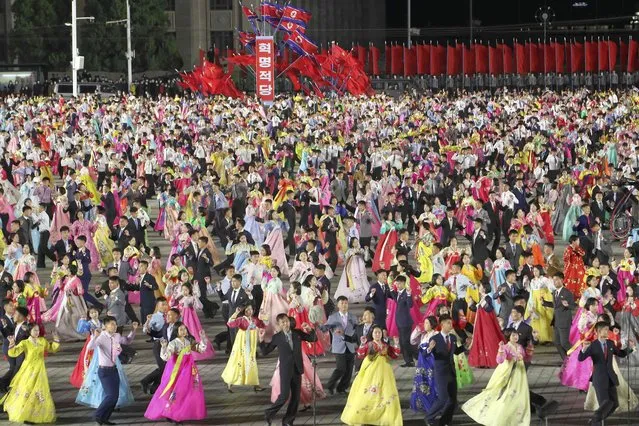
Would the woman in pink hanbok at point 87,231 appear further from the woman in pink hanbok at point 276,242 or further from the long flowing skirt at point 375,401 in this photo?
the long flowing skirt at point 375,401

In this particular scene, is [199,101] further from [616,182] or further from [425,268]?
[425,268]

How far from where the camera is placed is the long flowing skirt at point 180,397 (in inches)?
615

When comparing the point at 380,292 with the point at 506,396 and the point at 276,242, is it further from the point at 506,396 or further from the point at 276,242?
the point at 276,242

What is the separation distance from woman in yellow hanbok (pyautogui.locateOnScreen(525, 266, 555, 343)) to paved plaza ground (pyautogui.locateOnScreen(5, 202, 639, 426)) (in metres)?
0.32

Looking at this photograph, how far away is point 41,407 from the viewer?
15.7m

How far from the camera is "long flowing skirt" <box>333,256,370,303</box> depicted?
23.0 m

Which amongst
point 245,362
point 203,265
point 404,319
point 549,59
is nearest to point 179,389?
point 245,362

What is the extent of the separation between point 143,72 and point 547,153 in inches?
1845

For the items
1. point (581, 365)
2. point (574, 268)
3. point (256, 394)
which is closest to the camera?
point (581, 365)

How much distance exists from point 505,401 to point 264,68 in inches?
1451

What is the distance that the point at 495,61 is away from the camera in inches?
2876

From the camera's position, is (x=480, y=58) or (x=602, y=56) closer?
(x=602, y=56)

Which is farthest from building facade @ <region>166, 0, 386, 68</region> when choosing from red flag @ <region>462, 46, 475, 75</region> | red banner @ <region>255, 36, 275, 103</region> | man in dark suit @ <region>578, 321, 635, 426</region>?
man in dark suit @ <region>578, 321, 635, 426</region>

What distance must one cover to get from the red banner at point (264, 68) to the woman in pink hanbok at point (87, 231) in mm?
25216
